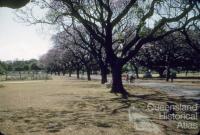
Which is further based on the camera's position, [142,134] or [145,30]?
[145,30]

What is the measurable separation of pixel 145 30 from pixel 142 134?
17.0 m

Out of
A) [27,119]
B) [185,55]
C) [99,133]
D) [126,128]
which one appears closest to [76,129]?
[99,133]

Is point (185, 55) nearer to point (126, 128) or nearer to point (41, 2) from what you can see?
point (41, 2)

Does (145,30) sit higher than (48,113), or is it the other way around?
(145,30)

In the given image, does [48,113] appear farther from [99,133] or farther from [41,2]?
[41,2]

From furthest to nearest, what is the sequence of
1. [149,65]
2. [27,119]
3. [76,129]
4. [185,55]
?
[149,65]
[185,55]
[27,119]
[76,129]

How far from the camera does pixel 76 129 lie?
9875 millimetres

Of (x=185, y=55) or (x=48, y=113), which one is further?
(x=185, y=55)

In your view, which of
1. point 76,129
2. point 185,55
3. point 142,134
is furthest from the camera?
point 185,55

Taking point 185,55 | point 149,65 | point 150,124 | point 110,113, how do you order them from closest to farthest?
point 150,124 < point 110,113 < point 185,55 < point 149,65

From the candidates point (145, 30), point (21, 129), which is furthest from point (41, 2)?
point (21, 129)

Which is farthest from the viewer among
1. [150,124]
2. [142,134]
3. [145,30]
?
[145,30]

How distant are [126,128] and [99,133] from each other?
44.7 inches

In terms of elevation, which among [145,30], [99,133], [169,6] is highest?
[169,6]
